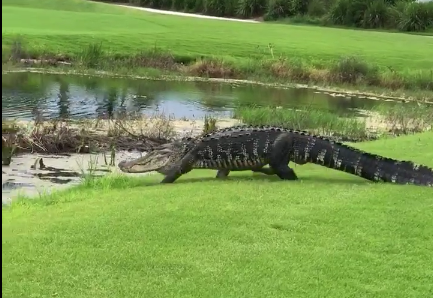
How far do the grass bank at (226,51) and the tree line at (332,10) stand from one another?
10545 mm

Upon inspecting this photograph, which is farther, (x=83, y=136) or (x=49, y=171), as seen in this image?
(x=83, y=136)

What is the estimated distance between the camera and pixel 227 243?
4930 millimetres

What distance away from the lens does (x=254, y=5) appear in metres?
55.0

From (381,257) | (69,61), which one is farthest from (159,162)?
(69,61)

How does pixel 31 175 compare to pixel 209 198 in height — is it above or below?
below

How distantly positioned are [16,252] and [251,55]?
26610mm

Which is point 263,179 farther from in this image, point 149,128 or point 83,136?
point 149,128

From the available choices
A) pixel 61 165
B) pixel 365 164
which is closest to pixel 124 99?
pixel 61 165

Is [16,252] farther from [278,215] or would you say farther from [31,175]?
[31,175]

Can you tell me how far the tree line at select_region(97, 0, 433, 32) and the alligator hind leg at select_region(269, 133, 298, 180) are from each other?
42.9m

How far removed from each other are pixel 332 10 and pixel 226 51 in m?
21.8

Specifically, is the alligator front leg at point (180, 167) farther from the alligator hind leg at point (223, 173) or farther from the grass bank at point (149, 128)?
the grass bank at point (149, 128)

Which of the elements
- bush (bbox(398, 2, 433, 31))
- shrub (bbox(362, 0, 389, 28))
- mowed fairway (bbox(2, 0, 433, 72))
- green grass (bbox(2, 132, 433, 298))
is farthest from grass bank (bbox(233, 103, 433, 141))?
shrub (bbox(362, 0, 389, 28))

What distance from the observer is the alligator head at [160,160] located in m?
7.96
